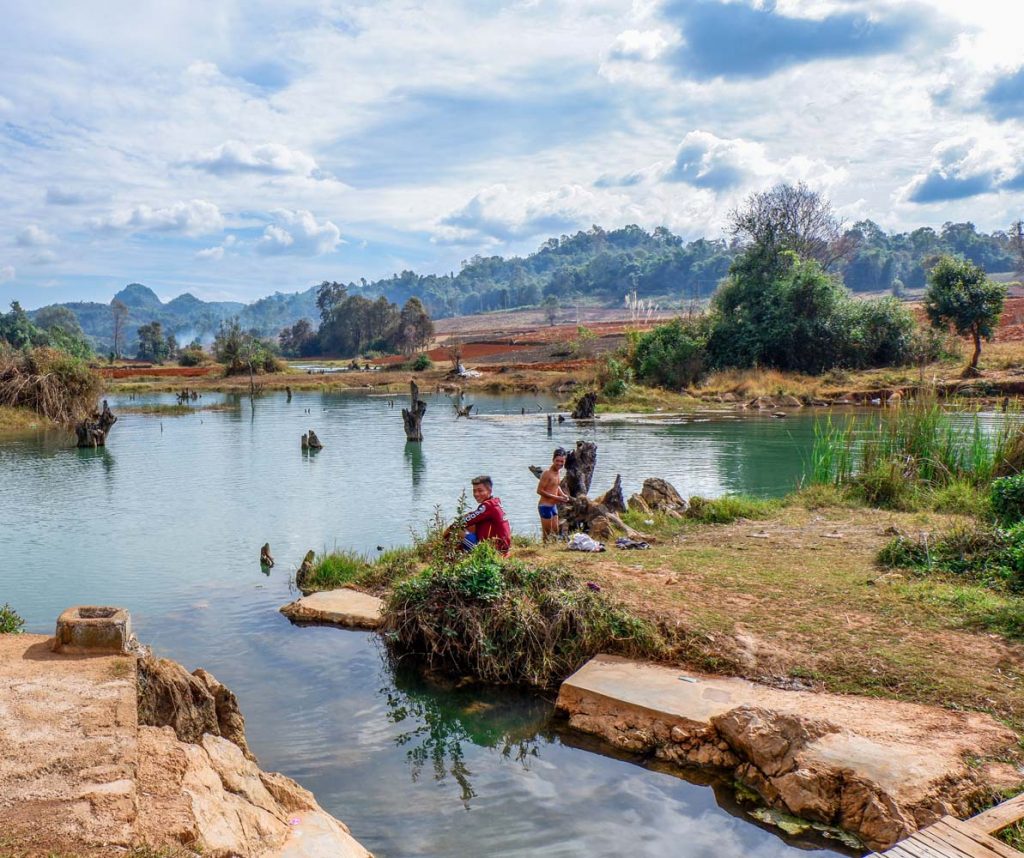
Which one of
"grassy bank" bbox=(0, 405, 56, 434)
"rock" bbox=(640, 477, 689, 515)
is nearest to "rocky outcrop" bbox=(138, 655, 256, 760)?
"rock" bbox=(640, 477, 689, 515)

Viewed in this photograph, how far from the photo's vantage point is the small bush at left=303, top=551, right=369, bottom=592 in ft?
35.6

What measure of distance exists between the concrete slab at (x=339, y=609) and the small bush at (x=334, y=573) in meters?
0.57

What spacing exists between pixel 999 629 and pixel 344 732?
552cm

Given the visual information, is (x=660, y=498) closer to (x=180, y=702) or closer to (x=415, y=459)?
(x=180, y=702)

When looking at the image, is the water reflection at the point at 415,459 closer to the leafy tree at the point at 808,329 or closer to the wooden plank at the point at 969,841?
the wooden plank at the point at 969,841

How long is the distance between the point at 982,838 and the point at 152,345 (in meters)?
97.1

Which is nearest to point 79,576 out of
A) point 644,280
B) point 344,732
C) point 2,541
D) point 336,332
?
point 2,541

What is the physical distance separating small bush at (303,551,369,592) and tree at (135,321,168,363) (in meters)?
85.2

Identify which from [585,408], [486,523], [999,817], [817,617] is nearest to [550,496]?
[486,523]

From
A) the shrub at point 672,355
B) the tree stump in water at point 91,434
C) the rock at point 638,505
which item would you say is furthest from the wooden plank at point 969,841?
the shrub at point 672,355

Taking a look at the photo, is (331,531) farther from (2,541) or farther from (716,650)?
(716,650)

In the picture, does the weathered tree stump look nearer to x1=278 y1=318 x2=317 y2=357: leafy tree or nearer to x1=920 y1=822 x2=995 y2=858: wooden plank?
x1=920 y1=822 x2=995 y2=858: wooden plank

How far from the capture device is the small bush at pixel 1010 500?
1020 cm

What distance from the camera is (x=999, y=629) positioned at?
24.0 feet
